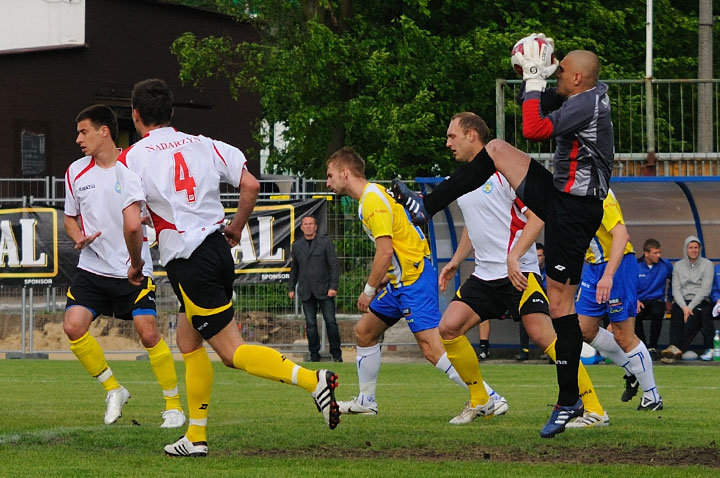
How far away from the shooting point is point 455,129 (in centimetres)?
945

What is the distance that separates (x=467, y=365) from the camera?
9617 mm

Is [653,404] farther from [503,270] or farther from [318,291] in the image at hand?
[318,291]

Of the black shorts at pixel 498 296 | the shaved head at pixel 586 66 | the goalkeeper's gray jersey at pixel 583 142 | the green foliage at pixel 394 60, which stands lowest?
the black shorts at pixel 498 296

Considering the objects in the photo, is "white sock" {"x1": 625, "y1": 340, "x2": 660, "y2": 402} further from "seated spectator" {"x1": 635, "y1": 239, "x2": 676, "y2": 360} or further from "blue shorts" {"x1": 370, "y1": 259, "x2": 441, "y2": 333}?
"seated spectator" {"x1": 635, "y1": 239, "x2": 676, "y2": 360}

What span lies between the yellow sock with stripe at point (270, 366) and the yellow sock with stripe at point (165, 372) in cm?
217

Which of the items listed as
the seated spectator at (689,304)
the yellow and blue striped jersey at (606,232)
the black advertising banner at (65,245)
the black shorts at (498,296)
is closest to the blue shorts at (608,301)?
the yellow and blue striped jersey at (606,232)

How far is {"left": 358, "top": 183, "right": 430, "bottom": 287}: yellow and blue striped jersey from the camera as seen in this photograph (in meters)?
9.79

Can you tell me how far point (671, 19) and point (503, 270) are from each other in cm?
2395

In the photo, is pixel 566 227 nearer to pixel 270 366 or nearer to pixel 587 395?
pixel 587 395

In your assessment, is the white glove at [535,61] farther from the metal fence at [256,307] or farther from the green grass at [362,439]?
the metal fence at [256,307]

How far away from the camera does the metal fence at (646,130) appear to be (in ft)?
66.7

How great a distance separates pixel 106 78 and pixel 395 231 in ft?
86.3

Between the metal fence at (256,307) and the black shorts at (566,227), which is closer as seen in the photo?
the black shorts at (566,227)

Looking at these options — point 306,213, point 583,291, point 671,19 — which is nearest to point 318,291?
point 306,213
